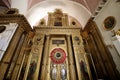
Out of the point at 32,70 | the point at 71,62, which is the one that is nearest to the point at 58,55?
the point at 71,62

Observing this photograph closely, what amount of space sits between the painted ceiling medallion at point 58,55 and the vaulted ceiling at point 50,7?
12.2 ft

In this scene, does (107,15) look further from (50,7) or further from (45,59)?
(50,7)

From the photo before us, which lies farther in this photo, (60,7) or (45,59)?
(60,7)

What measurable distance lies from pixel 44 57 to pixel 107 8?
5.65 m

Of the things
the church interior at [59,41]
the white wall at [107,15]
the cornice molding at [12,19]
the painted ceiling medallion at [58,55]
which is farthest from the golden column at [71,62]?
the cornice molding at [12,19]

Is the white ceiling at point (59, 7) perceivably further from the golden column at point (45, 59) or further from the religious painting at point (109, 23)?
the religious painting at point (109, 23)

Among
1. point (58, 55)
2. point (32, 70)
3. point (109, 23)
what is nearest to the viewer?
point (109, 23)

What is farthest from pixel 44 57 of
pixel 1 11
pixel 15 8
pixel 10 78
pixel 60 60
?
pixel 1 11

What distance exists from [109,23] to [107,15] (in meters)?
0.65

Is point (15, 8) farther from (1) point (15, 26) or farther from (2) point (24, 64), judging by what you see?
(2) point (24, 64)

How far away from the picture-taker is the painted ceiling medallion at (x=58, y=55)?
820 centimetres

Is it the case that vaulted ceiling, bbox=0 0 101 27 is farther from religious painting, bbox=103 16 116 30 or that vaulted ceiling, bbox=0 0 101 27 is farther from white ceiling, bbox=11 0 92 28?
religious painting, bbox=103 16 116 30

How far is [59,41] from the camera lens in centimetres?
937

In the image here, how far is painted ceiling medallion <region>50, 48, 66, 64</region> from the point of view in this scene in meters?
8.20
